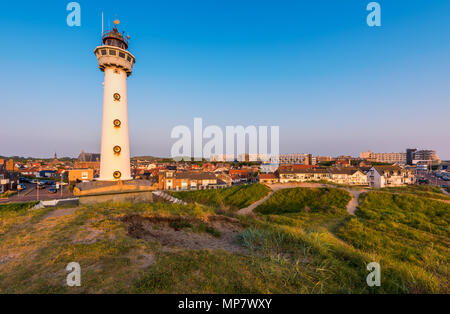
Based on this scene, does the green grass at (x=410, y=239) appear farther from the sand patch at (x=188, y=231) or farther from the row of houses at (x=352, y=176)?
the row of houses at (x=352, y=176)

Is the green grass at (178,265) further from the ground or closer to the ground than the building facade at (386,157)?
closer to the ground

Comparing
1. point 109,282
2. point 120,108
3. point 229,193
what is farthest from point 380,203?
point 120,108

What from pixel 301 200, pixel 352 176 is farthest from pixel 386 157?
pixel 301 200

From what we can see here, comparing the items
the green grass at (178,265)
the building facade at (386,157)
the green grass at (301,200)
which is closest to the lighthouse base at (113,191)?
the green grass at (178,265)
